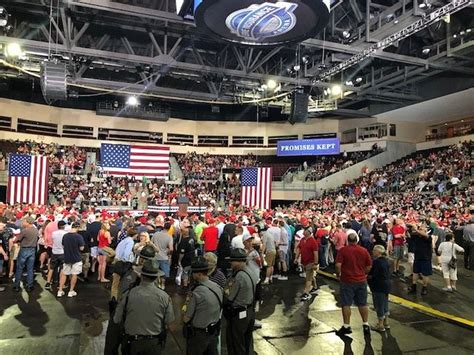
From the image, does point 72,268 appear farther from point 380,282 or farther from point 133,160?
point 133,160

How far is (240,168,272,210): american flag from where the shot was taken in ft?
64.7

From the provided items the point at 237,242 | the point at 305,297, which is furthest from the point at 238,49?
the point at 305,297

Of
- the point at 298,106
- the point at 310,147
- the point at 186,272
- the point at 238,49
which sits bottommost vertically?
the point at 186,272

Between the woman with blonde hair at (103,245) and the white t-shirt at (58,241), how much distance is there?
0.85 meters

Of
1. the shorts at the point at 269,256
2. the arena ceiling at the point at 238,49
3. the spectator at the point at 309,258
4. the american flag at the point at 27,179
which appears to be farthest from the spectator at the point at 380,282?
the american flag at the point at 27,179

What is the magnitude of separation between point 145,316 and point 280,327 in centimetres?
344

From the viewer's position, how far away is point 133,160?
18969mm

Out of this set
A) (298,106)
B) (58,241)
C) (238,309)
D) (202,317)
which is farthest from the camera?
(298,106)

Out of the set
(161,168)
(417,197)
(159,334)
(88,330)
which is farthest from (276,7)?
(417,197)

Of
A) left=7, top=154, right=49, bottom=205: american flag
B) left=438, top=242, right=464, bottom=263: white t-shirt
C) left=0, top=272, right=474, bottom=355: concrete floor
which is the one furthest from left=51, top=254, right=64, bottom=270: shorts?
left=7, top=154, right=49, bottom=205: american flag

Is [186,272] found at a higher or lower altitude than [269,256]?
lower

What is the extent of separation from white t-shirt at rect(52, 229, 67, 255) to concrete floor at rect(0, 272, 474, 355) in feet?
2.77

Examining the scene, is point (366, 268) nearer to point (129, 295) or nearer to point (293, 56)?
point (129, 295)

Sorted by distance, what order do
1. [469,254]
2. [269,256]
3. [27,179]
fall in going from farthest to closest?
[27,179]
[469,254]
[269,256]
